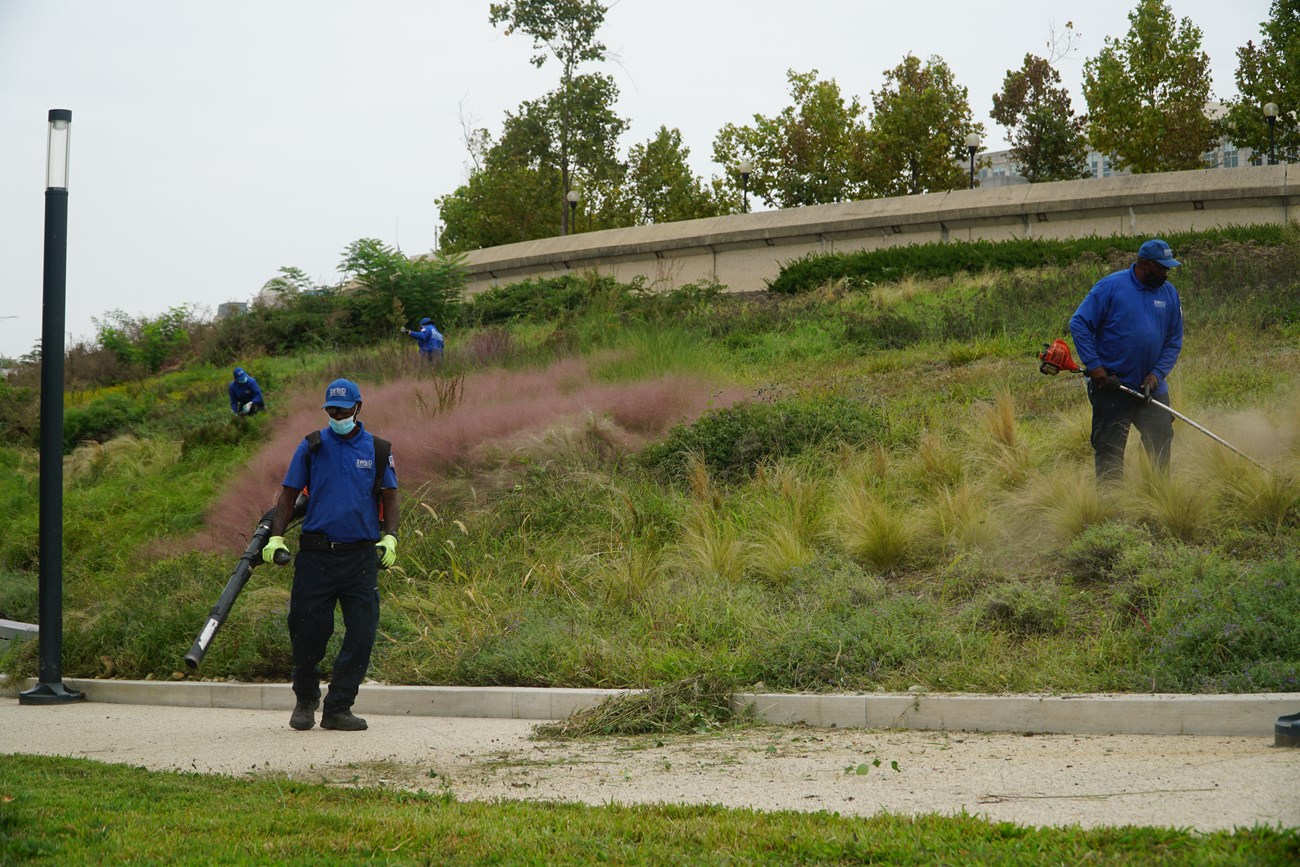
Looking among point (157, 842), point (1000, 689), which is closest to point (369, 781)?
point (157, 842)

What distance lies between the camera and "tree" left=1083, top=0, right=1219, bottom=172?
35500mm

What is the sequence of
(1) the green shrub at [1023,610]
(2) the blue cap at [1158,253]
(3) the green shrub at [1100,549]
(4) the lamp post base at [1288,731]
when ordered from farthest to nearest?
(2) the blue cap at [1158,253] < (3) the green shrub at [1100,549] < (1) the green shrub at [1023,610] < (4) the lamp post base at [1288,731]

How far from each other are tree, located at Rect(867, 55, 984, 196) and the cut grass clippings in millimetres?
35972

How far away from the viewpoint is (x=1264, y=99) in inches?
1308

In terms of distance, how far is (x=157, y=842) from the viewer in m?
4.42

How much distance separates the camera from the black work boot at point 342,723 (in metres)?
7.22

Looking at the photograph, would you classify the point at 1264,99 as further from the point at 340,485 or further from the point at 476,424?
the point at 340,485

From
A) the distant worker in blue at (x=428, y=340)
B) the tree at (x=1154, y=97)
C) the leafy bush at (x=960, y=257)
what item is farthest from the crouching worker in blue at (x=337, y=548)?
the tree at (x=1154, y=97)

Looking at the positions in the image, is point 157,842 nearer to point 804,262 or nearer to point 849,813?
point 849,813

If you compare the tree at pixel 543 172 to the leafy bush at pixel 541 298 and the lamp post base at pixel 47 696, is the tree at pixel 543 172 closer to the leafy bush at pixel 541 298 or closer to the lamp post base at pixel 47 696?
the leafy bush at pixel 541 298

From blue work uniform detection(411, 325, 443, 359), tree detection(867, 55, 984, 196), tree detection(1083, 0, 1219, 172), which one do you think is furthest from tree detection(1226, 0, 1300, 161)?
blue work uniform detection(411, 325, 443, 359)

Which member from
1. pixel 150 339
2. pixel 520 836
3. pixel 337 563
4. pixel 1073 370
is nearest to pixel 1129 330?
pixel 1073 370

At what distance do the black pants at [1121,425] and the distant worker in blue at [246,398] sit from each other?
43.6ft

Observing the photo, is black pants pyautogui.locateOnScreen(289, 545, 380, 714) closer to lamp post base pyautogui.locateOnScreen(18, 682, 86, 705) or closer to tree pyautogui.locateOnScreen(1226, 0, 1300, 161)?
lamp post base pyautogui.locateOnScreen(18, 682, 86, 705)
